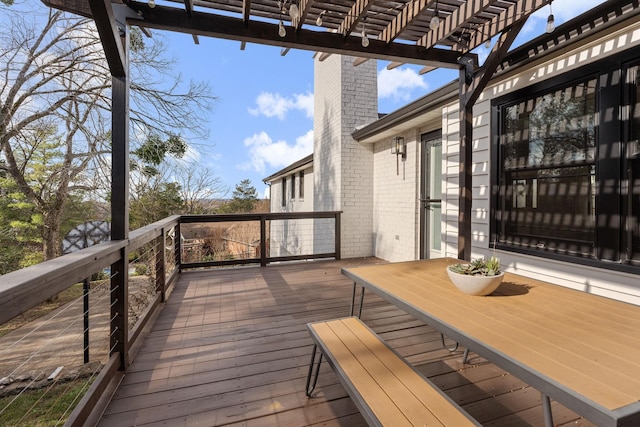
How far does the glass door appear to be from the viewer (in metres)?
4.88

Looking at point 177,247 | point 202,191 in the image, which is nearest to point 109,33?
point 177,247

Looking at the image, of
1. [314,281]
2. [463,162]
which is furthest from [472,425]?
[314,281]

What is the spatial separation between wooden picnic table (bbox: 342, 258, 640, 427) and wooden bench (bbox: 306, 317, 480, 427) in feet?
0.80

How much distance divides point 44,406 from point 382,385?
3.28m

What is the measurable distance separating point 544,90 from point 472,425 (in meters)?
2.95

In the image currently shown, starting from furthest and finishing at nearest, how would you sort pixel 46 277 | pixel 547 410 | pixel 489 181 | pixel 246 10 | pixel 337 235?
pixel 337 235 → pixel 489 181 → pixel 246 10 → pixel 46 277 → pixel 547 410

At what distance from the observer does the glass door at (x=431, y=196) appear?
16.0ft

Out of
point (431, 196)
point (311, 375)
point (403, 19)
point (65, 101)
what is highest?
point (65, 101)

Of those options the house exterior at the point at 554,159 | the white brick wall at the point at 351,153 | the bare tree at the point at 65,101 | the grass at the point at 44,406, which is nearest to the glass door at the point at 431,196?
the house exterior at the point at 554,159

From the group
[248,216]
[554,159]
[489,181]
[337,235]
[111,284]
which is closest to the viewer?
[111,284]

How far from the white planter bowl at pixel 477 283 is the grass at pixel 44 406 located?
2621 millimetres

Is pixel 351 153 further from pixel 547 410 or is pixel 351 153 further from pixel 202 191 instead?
pixel 202 191

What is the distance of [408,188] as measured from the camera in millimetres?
5477

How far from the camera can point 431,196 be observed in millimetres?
5027
